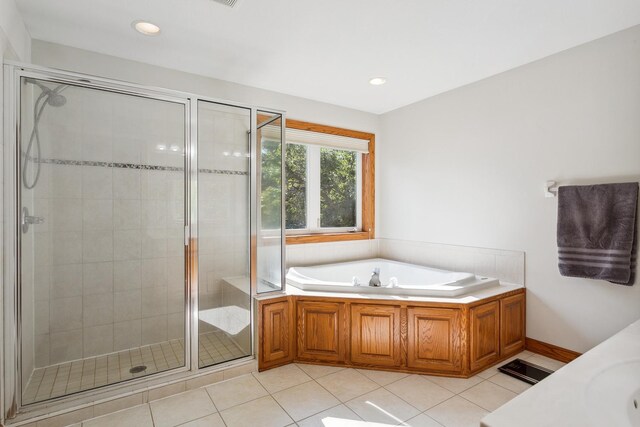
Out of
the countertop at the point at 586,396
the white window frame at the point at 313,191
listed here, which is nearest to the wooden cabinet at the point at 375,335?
the countertop at the point at 586,396

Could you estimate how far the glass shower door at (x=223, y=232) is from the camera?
2510mm

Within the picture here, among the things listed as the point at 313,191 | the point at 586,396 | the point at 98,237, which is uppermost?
the point at 313,191

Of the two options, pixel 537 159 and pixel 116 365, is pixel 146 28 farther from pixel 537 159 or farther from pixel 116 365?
pixel 537 159

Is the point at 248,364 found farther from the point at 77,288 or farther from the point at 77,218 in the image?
the point at 77,218

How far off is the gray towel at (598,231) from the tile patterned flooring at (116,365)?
2.60 m

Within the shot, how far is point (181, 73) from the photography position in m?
2.97

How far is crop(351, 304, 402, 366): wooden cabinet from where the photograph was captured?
8.45ft

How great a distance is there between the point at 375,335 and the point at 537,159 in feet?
6.35

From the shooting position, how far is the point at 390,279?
10.9 feet

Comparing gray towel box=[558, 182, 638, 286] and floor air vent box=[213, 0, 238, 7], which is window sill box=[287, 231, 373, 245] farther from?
floor air vent box=[213, 0, 238, 7]

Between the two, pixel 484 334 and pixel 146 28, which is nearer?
pixel 146 28

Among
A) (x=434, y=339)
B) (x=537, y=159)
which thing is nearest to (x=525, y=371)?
(x=434, y=339)

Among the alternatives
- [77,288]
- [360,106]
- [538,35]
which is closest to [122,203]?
[77,288]

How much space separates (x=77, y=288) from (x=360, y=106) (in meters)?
3.21
